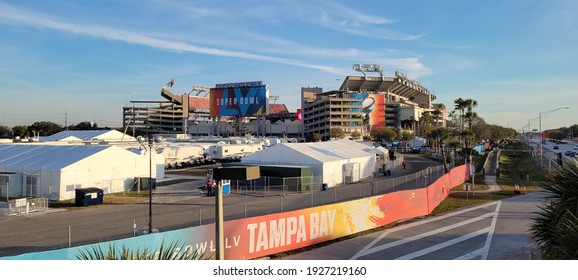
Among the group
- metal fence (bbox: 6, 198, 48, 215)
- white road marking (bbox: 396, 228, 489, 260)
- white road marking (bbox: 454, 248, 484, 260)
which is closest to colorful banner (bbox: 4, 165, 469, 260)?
white road marking (bbox: 396, 228, 489, 260)

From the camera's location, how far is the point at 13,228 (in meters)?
23.1

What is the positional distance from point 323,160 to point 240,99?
119m

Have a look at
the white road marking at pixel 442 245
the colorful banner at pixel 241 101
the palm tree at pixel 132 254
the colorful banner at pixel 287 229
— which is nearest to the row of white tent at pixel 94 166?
the colorful banner at pixel 287 229

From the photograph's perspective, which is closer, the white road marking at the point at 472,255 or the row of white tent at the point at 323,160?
the white road marking at the point at 472,255

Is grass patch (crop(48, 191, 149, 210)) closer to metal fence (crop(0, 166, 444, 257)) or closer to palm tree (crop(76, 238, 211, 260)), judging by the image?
metal fence (crop(0, 166, 444, 257))

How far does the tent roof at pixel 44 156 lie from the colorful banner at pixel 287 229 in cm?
2256

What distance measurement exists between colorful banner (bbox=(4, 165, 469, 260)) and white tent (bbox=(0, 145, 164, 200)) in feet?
72.5

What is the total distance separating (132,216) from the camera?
26422 millimetres

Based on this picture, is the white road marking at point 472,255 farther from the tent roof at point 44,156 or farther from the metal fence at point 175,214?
the tent roof at point 44,156

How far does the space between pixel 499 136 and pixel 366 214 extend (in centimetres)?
14350

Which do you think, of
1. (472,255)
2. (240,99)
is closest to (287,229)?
(472,255)

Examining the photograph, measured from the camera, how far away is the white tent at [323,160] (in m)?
41.8

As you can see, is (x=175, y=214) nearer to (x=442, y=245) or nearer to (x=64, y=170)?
(x=64, y=170)
